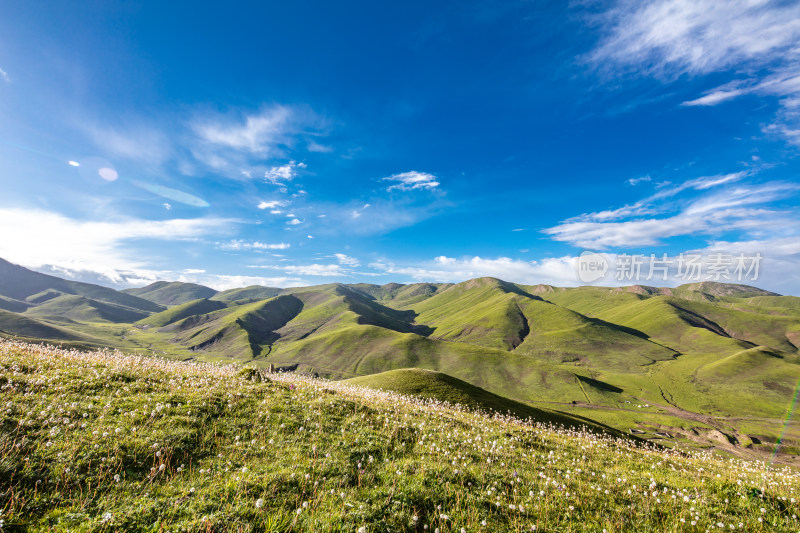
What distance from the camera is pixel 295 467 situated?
8906mm

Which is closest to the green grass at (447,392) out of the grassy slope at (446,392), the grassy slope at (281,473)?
the grassy slope at (446,392)

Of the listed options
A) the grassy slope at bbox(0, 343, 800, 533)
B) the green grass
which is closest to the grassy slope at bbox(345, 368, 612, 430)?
the green grass

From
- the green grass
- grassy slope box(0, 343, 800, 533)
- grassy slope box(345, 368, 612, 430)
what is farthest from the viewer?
grassy slope box(345, 368, 612, 430)

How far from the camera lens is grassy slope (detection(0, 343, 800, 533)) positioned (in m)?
6.76

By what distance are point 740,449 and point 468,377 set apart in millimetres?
88044

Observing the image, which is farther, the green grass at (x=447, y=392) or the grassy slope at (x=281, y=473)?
the green grass at (x=447, y=392)

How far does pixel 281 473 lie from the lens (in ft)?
27.5

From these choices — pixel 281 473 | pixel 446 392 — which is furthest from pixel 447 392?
pixel 281 473

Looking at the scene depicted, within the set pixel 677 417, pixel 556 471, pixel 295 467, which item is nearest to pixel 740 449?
pixel 677 417

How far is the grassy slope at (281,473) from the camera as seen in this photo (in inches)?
266

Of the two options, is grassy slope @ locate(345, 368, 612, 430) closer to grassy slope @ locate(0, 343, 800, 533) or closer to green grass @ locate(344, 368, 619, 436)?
green grass @ locate(344, 368, 619, 436)

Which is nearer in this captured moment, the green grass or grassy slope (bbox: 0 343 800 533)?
grassy slope (bbox: 0 343 800 533)

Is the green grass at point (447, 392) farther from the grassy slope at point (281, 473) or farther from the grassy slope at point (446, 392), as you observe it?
the grassy slope at point (281, 473)

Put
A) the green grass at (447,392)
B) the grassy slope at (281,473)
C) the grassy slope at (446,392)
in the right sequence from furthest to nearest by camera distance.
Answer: the grassy slope at (446,392) < the green grass at (447,392) < the grassy slope at (281,473)
